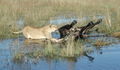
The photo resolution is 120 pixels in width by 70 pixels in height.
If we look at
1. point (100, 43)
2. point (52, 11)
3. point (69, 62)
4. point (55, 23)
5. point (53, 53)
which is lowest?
point (69, 62)

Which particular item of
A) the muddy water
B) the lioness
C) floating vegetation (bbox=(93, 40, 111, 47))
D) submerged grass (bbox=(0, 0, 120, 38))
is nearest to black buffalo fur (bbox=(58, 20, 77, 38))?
the lioness

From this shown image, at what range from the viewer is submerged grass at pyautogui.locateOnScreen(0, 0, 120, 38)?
1678 centimetres

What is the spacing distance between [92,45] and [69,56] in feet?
6.73

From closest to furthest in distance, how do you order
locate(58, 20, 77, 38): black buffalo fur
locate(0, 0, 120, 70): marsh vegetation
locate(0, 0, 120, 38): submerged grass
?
locate(0, 0, 120, 70): marsh vegetation
locate(58, 20, 77, 38): black buffalo fur
locate(0, 0, 120, 38): submerged grass

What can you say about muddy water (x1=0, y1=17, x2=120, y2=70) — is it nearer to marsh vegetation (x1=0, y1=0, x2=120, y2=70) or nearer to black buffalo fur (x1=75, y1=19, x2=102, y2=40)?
marsh vegetation (x1=0, y1=0, x2=120, y2=70)

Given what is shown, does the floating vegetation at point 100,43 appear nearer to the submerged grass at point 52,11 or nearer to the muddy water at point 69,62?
the muddy water at point 69,62

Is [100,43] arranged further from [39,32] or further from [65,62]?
[65,62]

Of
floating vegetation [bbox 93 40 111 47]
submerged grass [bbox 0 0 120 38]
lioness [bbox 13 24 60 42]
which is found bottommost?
floating vegetation [bbox 93 40 111 47]

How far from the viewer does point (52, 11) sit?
2211cm

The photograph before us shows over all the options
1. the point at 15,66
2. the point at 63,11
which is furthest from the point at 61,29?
the point at 63,11

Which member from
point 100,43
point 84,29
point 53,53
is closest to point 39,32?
point 84,29

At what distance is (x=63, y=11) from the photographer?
22.7 meters

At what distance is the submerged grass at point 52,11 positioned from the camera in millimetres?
16778

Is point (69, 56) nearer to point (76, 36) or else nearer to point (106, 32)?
point (76, 36)
